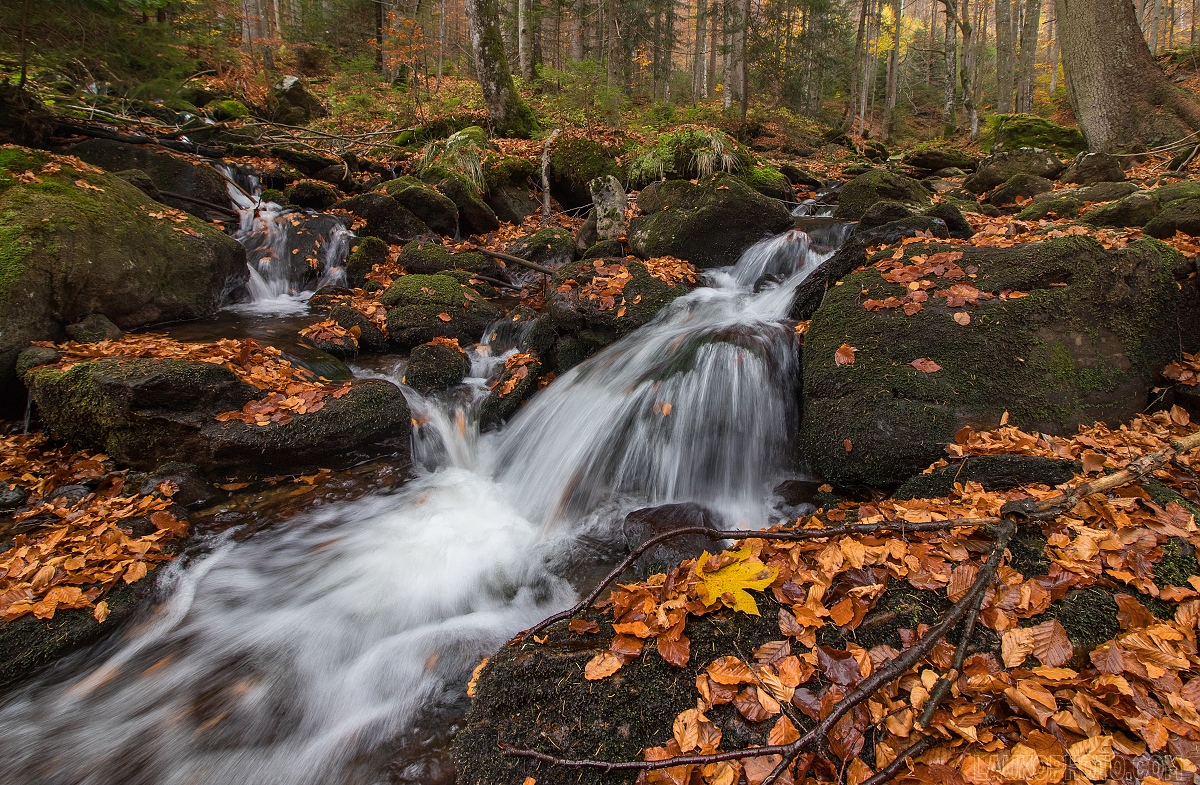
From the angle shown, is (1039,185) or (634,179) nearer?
(1039,185)

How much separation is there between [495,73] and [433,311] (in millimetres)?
10289

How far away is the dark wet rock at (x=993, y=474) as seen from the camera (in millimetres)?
3076

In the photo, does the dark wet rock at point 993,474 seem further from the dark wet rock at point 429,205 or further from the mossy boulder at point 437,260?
→ the dark wet rock at point 429,205

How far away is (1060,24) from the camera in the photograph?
960 cm

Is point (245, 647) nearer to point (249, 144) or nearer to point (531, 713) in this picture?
point (531, 713)

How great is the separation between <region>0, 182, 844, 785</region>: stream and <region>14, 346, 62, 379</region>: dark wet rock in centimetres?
284

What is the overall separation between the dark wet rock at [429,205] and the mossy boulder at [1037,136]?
13.8 m

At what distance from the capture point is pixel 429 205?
10773 mm

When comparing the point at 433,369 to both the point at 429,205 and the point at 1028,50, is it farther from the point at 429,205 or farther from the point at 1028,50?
the point at 1028,50

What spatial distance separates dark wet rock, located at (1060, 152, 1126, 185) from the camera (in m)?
8.86

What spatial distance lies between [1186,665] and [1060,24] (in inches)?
507

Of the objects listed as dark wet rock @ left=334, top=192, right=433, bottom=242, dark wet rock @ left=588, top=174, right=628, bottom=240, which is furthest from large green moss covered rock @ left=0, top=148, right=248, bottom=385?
dark wet rock @ left=588, top=174, right=628, bottom=240

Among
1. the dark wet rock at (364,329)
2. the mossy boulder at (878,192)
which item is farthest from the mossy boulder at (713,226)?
the dark wet rock at (364,329)

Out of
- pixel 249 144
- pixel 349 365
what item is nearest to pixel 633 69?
pixel 249 144
